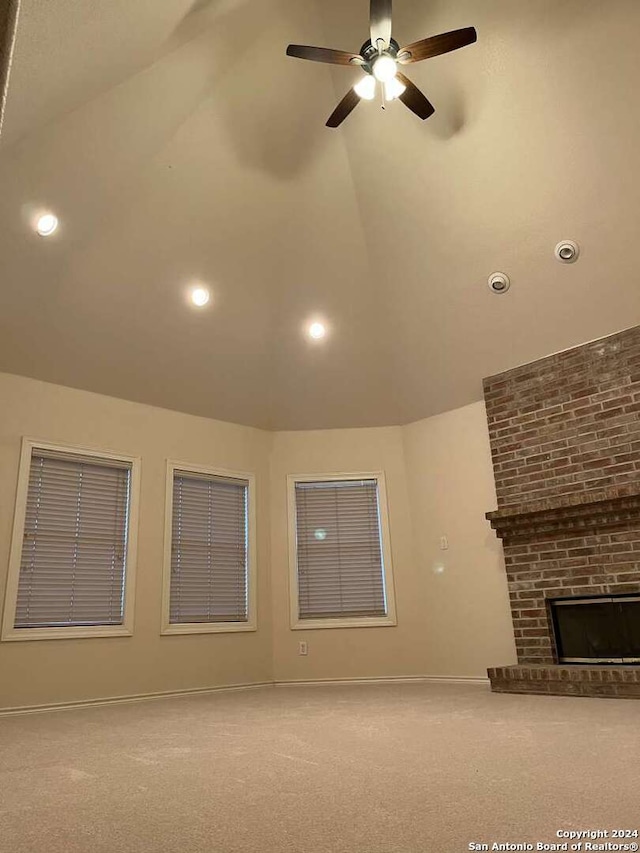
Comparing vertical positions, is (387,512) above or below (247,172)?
below

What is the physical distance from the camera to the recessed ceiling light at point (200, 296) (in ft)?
17.3

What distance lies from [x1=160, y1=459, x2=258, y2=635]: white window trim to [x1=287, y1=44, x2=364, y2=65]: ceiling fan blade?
11.6ft

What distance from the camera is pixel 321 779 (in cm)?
222

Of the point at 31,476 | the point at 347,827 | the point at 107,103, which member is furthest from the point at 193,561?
the point at 347,827

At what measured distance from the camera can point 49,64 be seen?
3.29 m

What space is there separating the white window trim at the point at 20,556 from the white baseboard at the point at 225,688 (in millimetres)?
474

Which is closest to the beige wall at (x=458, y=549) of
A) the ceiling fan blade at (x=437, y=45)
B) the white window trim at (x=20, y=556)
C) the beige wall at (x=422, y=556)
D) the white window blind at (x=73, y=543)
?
the beige wall at (x=422, y=556)

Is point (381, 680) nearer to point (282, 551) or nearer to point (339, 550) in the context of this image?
point (339, 550)

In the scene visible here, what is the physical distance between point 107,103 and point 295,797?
397 cm

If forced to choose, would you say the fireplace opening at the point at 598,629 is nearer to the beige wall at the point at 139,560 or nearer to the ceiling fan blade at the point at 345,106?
the beige wall at the point at 139,560

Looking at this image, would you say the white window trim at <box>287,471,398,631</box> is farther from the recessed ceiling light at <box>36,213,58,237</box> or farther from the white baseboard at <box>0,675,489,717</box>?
the recessed ceiling light at <box>36,213,58,237</box>

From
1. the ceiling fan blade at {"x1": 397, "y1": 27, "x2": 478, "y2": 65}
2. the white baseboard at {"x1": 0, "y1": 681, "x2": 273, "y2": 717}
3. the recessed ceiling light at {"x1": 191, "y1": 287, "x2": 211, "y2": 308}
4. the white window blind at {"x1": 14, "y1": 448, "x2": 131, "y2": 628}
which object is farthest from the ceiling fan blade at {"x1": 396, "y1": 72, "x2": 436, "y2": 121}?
the white baseboard at {"x1": 0, "y1": 681, "x2": 273, "y2": 717}

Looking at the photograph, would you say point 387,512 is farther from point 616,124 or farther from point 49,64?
point 49,64

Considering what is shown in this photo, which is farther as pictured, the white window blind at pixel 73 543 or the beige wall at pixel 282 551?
the beige wall at pixel 282 551
